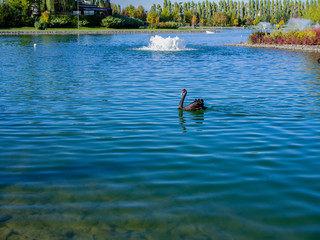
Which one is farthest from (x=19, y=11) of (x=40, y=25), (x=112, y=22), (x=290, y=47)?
(x=290, y=47)

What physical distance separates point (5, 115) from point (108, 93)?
5.02 m

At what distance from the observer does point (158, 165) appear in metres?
7.75

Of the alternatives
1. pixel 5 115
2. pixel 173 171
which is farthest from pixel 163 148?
pixel 5 115

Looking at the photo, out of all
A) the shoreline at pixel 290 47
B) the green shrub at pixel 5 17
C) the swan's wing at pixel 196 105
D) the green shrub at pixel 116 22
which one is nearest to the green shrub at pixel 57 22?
the green shrub at pixel 5 17

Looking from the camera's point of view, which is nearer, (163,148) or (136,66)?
(163,148)

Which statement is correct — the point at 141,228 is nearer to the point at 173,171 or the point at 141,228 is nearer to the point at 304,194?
the point at 173,171

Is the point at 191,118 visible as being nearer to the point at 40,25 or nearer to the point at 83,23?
the point at 40,25

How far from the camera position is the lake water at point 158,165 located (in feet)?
18.1

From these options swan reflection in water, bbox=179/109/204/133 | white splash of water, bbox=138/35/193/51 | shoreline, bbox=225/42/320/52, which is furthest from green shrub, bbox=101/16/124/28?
swan reflection in water, bbox=179/109/204/133

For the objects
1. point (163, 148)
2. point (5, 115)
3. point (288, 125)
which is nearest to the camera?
point (163, 148)

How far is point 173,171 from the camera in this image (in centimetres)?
744

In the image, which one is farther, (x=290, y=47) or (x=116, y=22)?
(x=116, y=22)

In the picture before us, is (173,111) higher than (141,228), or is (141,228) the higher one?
(173,111)

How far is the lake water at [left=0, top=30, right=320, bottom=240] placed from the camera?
5.53 metres
